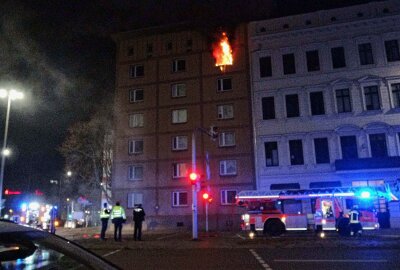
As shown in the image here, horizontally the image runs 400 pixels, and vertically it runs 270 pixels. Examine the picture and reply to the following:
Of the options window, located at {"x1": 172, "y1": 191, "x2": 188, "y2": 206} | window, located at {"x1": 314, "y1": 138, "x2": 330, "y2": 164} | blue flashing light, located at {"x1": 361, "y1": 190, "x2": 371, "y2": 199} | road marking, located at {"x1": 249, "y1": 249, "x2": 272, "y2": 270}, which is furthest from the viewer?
window, located at {"x1": 172, "y1": 191, "x2": 188, "y2": 206}

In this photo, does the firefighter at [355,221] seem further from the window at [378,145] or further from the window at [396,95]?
the window at [396,95]

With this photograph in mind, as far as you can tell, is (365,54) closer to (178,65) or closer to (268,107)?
(268,107)

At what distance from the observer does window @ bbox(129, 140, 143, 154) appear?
36188 mm

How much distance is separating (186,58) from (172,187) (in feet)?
41.7

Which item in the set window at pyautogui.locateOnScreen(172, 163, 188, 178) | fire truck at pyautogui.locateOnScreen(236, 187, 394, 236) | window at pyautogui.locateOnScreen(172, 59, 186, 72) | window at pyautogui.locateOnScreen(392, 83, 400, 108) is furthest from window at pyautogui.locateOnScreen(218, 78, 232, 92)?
fire truck at pyautogui.locateOnScreen(236, 187, 394, 236)

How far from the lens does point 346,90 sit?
3022cm

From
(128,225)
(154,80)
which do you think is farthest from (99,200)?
(154,80)

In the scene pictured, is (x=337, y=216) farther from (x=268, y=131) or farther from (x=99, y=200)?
(x=99, y=200)

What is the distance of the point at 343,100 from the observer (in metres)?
30.2

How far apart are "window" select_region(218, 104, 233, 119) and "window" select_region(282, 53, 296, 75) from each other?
5894mm

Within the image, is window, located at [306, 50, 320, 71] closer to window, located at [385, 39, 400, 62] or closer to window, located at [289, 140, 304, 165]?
window, located at [385, 39, 400, 62]

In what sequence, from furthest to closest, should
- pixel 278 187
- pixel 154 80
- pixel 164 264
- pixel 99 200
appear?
pixel 99 200 → pixel 154 80 → pixel 278 187 → pixel 164 264

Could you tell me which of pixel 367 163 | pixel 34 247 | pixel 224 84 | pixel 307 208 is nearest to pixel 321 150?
pixel 367 163

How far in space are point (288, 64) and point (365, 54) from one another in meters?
6.20
